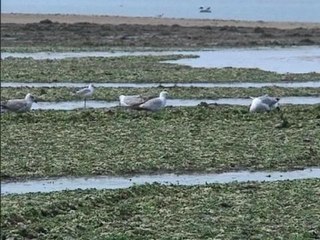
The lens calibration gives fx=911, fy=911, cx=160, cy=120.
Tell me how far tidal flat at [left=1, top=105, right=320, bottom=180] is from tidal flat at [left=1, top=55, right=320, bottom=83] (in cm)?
896

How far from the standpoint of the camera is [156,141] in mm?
18109

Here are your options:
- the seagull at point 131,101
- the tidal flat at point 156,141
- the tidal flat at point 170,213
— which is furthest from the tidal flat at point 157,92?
the tidal flat at point 170,213

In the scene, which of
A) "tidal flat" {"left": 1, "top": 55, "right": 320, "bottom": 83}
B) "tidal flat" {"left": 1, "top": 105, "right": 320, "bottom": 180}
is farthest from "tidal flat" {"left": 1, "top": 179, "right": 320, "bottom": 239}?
"tidal flat" {"left": 1, "top": 55, "right": 320, "bottom": 83}

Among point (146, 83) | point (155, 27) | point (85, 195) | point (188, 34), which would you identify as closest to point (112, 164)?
point (85, 195)

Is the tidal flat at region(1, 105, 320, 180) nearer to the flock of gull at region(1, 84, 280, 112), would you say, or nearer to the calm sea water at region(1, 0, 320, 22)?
the flock of gull at region(1, 84, 280, 112)

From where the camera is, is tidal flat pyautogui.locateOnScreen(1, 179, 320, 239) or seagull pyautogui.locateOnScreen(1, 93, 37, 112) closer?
tidal flat pyautogui.locateOnScreen(1, 179, 320, 239)

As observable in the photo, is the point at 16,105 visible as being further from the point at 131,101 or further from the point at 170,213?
the point at 170,213

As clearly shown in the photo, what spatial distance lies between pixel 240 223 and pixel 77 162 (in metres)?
5.09

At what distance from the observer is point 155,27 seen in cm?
6956

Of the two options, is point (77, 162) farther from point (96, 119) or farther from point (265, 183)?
point (96, 119)

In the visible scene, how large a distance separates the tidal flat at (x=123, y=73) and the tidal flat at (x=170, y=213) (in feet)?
60.0

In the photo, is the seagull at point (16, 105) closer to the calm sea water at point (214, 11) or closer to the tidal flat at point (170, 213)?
the tidal flat at point (170, 213)

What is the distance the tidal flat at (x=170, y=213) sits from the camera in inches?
422

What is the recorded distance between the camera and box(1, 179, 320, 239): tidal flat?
10.7m
